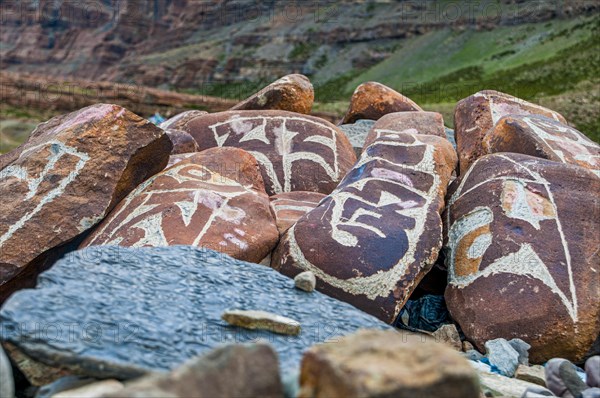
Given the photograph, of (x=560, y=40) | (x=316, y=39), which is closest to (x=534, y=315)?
(x=560, y=40)

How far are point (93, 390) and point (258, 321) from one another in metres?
0.90

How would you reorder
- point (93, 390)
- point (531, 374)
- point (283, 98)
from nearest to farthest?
point (93, 390)
point (531, 374)
point (283, 98)

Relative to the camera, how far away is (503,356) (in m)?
4.32

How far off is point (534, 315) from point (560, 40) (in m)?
52.4

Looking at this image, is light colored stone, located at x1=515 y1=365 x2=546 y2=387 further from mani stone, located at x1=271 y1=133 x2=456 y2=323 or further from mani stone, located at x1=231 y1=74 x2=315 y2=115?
mani stone, located at x1=231 y1=74 x2=315 y2=115

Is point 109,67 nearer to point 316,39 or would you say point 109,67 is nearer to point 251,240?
point 316,39

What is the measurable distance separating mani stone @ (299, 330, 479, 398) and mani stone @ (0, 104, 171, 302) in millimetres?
3549

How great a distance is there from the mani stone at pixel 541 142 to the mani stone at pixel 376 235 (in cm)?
77

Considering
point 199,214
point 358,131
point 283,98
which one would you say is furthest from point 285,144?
point 199,214

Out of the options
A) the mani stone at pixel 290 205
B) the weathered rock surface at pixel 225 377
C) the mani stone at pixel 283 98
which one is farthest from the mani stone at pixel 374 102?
the weathered rock surface at pixel 225 377

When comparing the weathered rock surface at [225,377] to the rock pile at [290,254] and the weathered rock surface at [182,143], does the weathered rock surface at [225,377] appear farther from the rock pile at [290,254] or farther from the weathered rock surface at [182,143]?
the weathered rock surface at [182,143]

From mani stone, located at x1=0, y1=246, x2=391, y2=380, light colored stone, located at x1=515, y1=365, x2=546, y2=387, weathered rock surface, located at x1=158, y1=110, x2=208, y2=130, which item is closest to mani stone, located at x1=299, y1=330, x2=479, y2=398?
mani stone, located at x1=0, y1=246, x2=391, y2=380

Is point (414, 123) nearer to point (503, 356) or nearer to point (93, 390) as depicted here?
point (503, 356)

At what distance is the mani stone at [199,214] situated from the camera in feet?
16.7
